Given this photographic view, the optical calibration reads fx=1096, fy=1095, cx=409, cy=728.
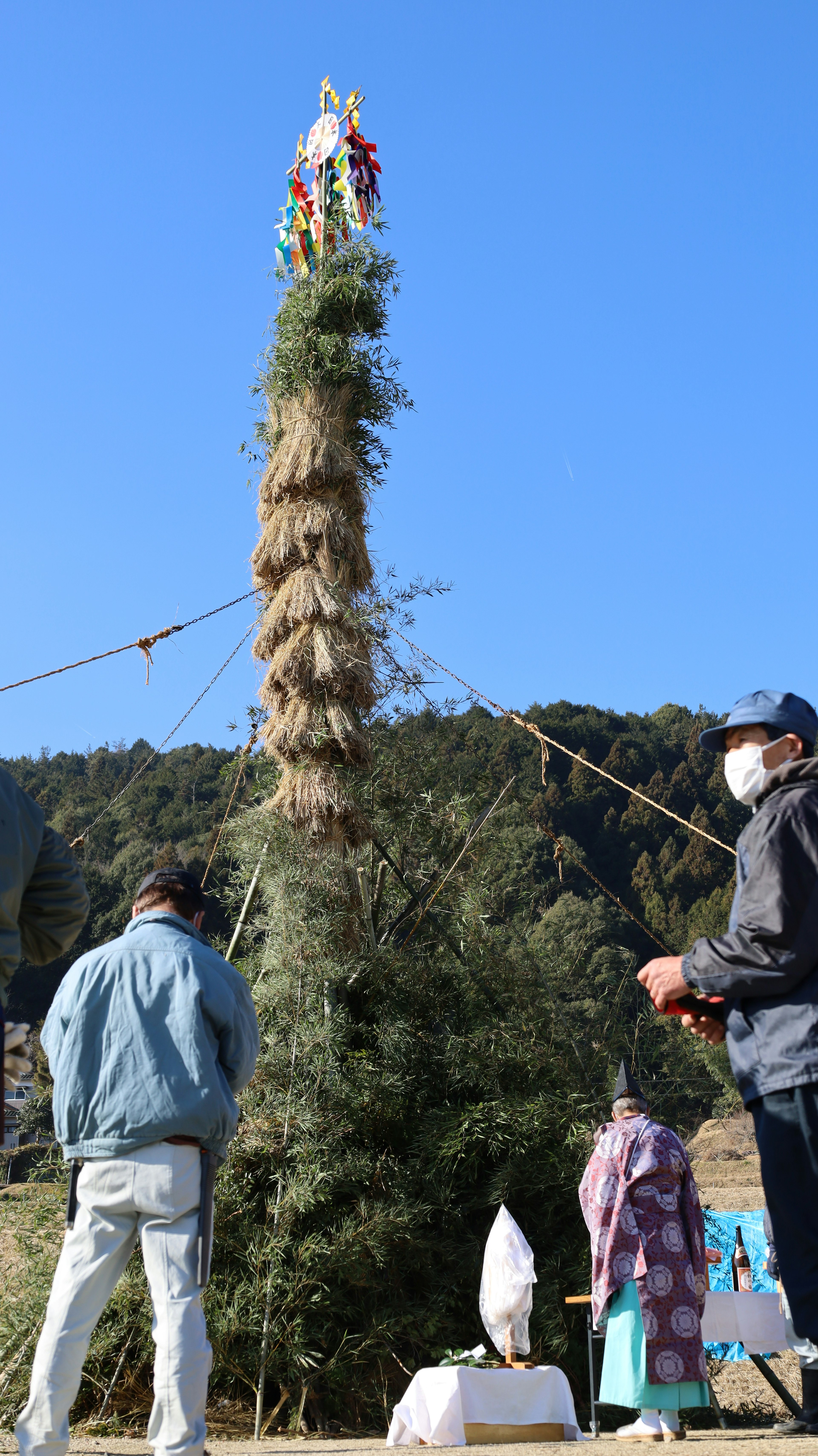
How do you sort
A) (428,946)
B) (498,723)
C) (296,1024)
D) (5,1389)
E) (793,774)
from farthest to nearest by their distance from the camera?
(498,723), (428,946), (296,1024), (5,1389), (793,774)

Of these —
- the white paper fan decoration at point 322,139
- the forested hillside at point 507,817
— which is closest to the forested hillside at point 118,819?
the forested hillside at point 507,817

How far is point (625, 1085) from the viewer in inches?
208

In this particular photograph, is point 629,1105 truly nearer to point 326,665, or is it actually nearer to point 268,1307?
point 268,1307

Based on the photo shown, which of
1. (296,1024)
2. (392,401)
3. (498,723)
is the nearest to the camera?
(296,1024)

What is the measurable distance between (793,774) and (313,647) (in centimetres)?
463

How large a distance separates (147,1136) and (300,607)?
4.62 m

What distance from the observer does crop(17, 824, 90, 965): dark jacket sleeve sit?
9.02ft

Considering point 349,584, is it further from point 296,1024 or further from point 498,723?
point 498,723

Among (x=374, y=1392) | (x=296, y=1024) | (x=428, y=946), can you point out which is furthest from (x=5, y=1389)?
(x=428, y=946)

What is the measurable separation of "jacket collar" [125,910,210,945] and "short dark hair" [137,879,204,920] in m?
0.03

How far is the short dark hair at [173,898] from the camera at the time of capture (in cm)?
307

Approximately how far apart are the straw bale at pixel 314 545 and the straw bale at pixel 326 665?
0.40m

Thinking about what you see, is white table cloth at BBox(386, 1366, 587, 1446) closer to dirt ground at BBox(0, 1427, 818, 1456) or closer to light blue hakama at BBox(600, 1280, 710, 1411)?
dirt ground at BBox(0, 1427, 818, 1456)

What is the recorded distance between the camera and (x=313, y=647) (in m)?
6.84
